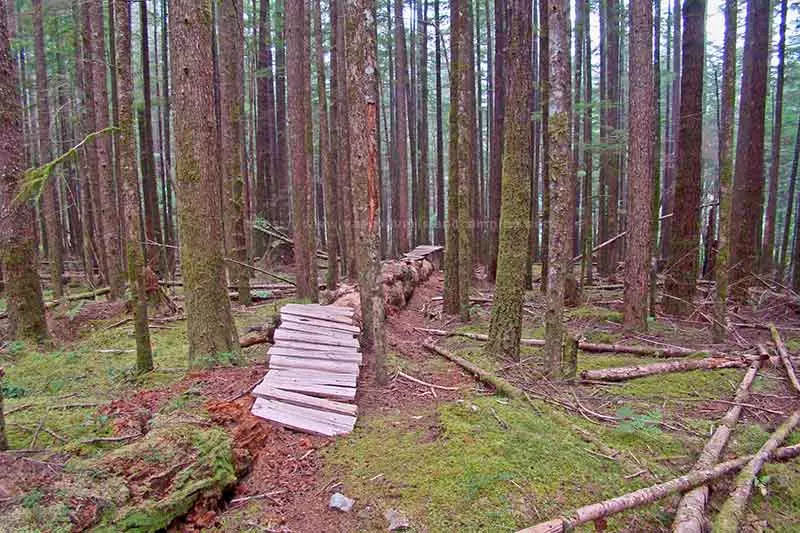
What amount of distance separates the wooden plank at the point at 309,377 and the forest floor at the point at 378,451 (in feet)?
1.09

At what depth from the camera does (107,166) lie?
10391 millimetres

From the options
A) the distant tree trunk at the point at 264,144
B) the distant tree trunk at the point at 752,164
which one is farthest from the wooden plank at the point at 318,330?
the distant tree trunk at the point at 264,144

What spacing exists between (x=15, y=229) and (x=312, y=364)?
220 inches

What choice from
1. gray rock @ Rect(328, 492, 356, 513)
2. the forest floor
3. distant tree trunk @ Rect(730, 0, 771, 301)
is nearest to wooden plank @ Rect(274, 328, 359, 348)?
the forest floor

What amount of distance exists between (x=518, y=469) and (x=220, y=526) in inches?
86.8

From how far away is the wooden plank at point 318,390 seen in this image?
4.89 m

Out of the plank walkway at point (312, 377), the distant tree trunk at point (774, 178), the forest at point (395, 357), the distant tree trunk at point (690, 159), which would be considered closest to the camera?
the forest at point (395, 357)

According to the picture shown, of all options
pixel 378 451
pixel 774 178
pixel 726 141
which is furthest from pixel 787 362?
pixel 774 178

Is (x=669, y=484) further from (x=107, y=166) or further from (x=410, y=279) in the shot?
(x=107, y=166)

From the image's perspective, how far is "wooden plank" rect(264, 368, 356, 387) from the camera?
5.05m

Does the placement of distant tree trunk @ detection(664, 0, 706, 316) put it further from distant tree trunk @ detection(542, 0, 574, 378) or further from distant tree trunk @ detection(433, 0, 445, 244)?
distant tree trunk @ detection(433, 0, 445, 244)

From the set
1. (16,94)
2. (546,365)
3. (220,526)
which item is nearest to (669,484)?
(546,365)

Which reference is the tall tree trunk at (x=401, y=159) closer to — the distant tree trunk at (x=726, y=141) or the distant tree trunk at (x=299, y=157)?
the distant tree trunk at (x=299, y=157)

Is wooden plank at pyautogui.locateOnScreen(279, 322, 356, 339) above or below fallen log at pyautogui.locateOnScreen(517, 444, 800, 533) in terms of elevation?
above
